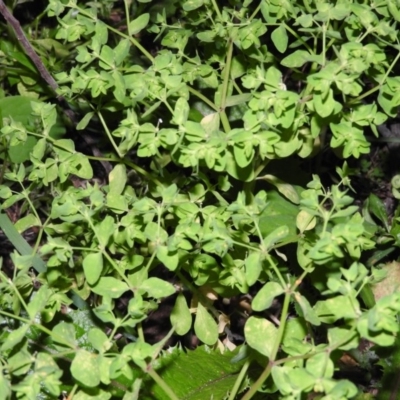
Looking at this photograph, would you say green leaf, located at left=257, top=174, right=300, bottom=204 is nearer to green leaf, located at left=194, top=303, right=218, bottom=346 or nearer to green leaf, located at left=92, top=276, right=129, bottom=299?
green leaf, located at left=194, top=303, right=218, bottom=346

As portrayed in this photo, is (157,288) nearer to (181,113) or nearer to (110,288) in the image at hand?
(110,288)

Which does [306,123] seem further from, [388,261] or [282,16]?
[388,261]

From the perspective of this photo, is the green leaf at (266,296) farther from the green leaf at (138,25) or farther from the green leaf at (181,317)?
the green leaf at (138,25)

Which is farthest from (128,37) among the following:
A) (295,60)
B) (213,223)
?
(213,223)

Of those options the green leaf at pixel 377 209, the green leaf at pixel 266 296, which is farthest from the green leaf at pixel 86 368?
the green leaf at pixel 377 209

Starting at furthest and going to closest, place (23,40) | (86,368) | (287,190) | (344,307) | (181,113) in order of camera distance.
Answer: (23,40)
(287,190)
(181,113)
(86,368)
(344,307)

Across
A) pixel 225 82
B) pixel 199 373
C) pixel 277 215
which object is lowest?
pixel 199 373

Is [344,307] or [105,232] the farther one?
[105,232]

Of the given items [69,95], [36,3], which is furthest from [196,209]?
[36,3]
